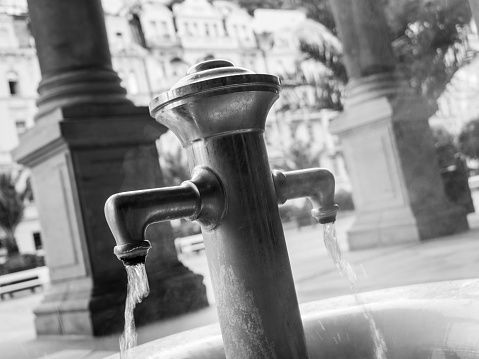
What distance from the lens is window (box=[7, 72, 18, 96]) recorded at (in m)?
27.8

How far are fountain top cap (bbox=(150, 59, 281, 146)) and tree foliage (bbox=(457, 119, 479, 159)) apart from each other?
746 inches

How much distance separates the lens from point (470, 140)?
19.0m

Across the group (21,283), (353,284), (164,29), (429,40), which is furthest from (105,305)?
(164,29)

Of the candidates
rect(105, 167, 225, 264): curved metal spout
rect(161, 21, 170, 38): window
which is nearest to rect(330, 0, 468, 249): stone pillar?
rect(105, 167, 225, 264): curved metal spout

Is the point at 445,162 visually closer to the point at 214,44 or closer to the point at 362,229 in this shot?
the point at 362,229

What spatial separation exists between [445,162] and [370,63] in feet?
11.1

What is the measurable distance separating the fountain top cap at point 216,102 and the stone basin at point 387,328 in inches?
21.1

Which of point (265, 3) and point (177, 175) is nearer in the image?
point (177, 175)

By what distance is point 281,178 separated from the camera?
115 centimetres

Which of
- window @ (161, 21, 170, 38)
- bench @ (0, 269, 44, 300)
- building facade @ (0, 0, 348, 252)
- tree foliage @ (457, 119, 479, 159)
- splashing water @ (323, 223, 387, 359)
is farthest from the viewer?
window @ (161, 21, 170, 38)

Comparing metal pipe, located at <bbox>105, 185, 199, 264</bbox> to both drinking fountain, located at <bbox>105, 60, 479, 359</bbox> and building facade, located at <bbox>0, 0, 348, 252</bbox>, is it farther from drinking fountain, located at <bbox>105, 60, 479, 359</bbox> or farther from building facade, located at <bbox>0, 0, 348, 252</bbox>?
building facade, located at <bbox>0, 0, 348, 252</bbox>

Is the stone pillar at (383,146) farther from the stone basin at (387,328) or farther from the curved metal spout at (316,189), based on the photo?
the curved metal spout at (316,189)

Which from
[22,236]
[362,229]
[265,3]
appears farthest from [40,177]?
[265,3]

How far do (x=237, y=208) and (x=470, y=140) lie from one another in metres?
19.8
